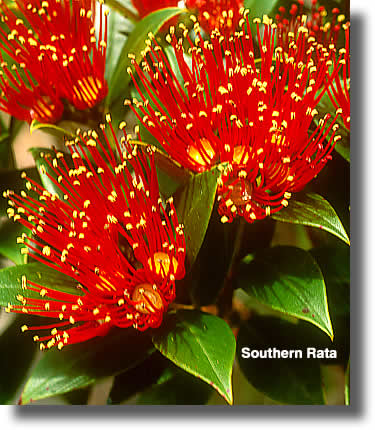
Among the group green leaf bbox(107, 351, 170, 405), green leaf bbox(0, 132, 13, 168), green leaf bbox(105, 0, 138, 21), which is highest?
green leaf bbox(105, 0, 138, 21)

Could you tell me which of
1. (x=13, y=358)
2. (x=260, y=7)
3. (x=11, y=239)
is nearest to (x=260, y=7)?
(x=260, y=7)

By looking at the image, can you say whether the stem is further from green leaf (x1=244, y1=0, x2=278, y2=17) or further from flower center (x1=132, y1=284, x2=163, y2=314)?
green leaf (x1=244, y1=0, x2=278, y2=17)

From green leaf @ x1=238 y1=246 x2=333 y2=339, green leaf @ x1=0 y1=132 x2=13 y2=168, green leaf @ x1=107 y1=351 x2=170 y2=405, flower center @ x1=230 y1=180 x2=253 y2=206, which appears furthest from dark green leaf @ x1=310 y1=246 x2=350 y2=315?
green leaf @ x1=0 y1=132 x2=13 y2=168

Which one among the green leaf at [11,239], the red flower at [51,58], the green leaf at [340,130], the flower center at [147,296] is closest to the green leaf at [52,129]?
the red flower at [51,58]

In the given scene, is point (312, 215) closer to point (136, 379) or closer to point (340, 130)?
point (340, 130)

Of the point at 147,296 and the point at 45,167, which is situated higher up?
the point at 45,167

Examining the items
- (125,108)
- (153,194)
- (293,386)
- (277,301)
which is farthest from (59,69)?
(293,386)

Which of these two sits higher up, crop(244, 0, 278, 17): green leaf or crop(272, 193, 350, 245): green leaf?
crop(244, 0, 278, 17): green leaf
